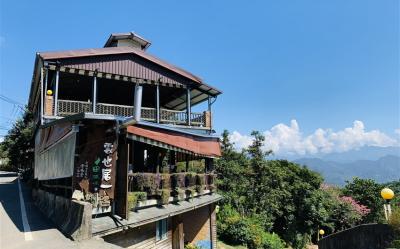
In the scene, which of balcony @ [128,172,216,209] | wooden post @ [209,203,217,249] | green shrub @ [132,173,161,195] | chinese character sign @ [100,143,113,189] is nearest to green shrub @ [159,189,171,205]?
balcony @ [128,172,216,209]

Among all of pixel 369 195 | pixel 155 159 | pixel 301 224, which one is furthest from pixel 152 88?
pixel 369 195

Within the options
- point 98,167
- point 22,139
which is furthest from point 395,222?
point 22,139

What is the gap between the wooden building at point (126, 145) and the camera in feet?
33.8

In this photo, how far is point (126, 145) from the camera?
10.4 metres

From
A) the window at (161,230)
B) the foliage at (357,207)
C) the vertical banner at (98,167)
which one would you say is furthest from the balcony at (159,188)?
the foliage at (357,207)

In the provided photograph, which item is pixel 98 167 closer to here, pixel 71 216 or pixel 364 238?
pixel 71 216

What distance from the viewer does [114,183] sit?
10344 mm

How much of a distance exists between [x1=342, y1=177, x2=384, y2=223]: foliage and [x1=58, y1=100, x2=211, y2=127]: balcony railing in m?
21.7

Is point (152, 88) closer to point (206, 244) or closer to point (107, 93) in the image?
point (107, 93)

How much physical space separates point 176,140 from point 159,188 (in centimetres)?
231

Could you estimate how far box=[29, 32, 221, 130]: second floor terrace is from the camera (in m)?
16.2

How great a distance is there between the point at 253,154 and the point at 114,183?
25.0 metres

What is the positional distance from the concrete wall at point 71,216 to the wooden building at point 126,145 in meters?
0.23

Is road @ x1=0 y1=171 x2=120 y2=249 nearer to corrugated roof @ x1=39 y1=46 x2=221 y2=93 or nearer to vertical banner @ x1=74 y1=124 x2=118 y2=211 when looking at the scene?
vertical banner @ x1=74 y1=124 x2=118 y2=211
